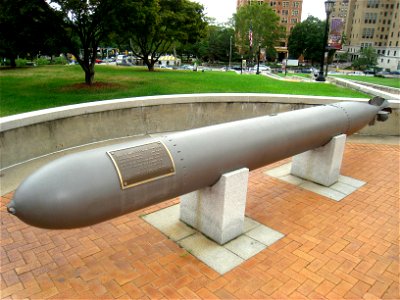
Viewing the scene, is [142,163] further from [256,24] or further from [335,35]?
[256,24]

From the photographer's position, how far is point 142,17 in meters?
16.8

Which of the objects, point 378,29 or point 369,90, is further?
point 378,29

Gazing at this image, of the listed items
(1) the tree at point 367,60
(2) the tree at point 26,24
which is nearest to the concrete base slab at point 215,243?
(2) the tree at point 26,24

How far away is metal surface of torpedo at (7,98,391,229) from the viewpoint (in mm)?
3105

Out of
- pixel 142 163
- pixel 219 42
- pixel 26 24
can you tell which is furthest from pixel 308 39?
pixel 142 163

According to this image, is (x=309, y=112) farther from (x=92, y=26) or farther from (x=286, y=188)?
(x=92, y=26)

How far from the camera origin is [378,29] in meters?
99.8

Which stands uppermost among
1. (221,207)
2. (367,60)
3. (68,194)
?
(68,194)

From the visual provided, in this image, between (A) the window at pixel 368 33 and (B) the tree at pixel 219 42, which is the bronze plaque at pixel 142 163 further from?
(A) the window at pixel 368 33

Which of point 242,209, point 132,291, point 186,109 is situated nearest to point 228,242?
point 242,209

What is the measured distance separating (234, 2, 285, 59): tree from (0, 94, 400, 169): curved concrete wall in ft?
242

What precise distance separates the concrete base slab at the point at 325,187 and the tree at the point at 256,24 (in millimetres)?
77215

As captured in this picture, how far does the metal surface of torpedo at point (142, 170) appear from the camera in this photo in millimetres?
3105

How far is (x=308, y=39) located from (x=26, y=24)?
83157 millimetres
